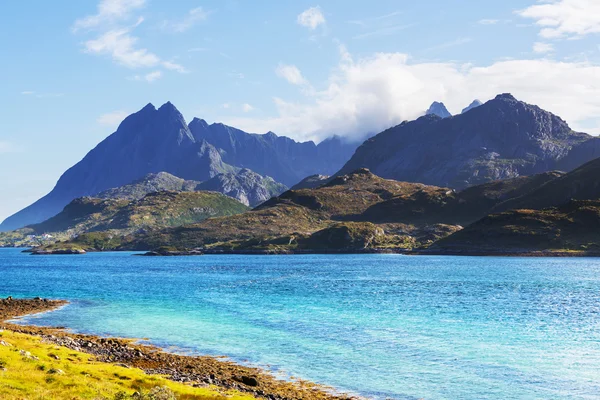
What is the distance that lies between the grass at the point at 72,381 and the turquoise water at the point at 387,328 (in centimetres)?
1489

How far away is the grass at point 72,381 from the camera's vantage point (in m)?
31.6

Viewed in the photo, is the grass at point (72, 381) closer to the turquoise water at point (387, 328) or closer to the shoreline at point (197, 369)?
the shoreline at point (197, 369)

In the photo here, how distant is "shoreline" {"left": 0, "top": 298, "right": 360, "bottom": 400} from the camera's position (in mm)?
43812

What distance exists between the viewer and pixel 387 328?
247 ft

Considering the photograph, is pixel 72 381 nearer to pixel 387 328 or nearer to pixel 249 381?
pixel 249 381

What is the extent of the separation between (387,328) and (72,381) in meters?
48.1

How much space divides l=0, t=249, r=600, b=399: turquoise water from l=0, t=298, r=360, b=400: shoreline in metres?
3.00

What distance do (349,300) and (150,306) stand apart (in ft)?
128

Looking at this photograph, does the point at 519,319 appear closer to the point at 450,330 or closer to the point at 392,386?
the point at 450,330

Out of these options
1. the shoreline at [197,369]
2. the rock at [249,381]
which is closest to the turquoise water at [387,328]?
the shoreline at [197,369]

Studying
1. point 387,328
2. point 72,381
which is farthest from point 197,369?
point 387,328

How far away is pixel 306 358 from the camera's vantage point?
57.4 meters

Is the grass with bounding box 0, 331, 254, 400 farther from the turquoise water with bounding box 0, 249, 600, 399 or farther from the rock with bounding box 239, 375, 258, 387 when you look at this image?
the turquoise water with bounding box 0, 249, 600, 399

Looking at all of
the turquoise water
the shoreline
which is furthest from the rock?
the turquoise water
